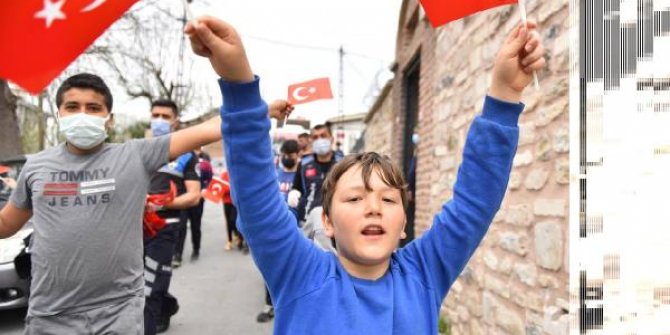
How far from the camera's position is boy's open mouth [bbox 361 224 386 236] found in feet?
4.40

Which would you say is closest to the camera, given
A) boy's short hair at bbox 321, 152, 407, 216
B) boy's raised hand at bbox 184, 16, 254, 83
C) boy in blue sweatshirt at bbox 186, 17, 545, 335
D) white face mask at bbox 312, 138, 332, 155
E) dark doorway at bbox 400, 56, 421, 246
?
boy's raised hand at bbox 184, 16, 254, 83

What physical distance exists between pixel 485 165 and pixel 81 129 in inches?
67.6

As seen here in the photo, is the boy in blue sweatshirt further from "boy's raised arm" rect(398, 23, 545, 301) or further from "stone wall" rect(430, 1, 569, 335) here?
"stone wall" rect(430, 1, 569, 335)

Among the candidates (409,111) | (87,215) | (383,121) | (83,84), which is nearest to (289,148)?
(409,111)

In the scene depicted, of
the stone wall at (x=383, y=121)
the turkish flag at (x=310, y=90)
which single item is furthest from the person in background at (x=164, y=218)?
the stone wall at (x=383, y=121)

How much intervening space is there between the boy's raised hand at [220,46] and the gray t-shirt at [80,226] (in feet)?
4.32

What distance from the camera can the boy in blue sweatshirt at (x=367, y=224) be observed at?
4.04ft

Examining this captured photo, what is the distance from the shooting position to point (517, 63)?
141cm

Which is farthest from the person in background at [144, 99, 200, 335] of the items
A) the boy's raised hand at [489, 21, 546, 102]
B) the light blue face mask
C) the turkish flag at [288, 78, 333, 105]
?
the boy's raised hand at [489, 21, 546, 102]

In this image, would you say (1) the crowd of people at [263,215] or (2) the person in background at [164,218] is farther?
(2) the person in background at [164,218]

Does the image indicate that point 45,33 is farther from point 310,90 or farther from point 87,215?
point 310,90

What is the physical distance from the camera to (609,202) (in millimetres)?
1832

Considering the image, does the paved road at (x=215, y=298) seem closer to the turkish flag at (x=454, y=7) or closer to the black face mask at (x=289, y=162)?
the black face mask at (x=289, y=162)

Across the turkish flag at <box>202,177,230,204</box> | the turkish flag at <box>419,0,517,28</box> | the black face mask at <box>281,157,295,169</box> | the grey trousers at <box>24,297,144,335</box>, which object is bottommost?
the grey trousers at <box>24,297,144,335</box>
